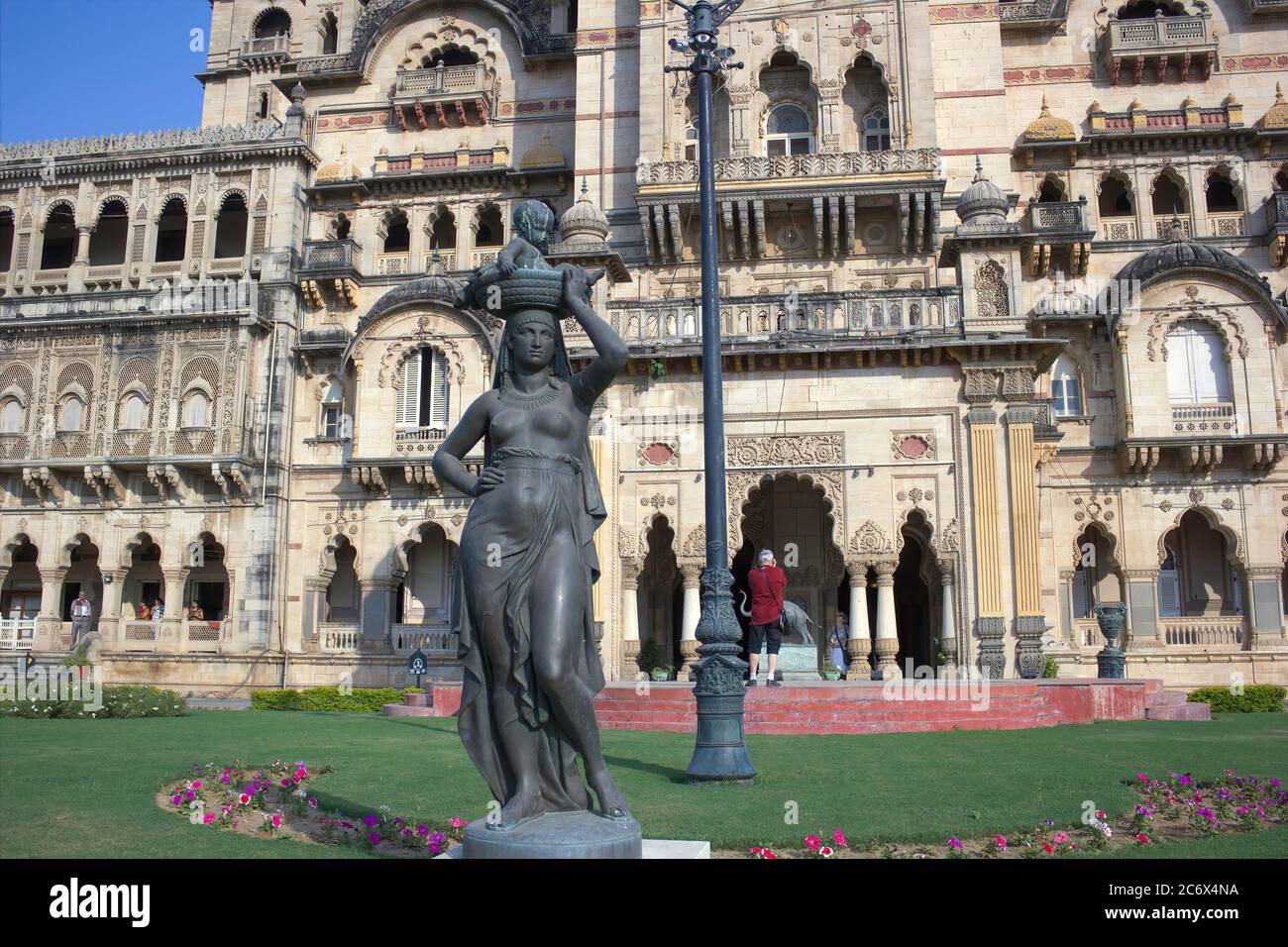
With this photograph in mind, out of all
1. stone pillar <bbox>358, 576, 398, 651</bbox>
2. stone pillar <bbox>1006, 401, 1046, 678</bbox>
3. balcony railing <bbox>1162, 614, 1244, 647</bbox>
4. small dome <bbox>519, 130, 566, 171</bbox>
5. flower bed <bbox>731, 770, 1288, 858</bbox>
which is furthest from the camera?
small dome <bbox>519, 130, 566, 171</bbox>

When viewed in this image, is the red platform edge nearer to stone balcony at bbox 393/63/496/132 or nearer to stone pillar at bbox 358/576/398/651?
stone pillar at bbox 358/576/398/651

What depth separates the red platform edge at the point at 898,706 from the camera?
16.8m

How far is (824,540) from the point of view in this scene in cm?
2761

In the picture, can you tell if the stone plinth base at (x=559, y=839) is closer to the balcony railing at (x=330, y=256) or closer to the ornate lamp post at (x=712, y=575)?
the ornate lamp post at (x=712, y=575)

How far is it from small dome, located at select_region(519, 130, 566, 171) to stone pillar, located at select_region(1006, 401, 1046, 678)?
15.8m

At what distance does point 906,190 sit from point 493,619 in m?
24.9

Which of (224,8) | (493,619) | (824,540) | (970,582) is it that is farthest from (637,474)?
(224,8)

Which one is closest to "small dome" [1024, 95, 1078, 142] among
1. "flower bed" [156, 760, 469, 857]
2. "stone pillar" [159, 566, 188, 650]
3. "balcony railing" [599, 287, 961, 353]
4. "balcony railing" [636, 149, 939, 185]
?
"balcony railing" [636, 149, 939, 185]

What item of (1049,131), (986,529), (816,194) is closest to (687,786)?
(986,529)

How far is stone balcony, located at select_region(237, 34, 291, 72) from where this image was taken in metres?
36.4

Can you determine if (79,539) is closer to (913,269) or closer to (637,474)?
(637,474)

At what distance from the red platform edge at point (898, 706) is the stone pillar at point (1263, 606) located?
32.4 feet

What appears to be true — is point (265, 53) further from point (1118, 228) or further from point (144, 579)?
point (1118, 228)

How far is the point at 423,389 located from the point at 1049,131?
1954 cm
